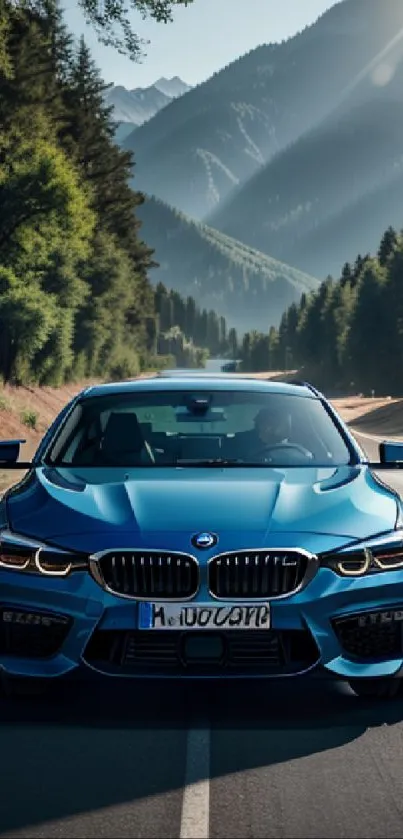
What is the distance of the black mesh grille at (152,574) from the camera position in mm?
5039

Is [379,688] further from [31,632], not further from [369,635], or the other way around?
[31,632]

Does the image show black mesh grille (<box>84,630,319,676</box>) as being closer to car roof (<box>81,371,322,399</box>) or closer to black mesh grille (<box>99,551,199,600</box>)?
black mesh grille (<box>99,551,199,600</box>)

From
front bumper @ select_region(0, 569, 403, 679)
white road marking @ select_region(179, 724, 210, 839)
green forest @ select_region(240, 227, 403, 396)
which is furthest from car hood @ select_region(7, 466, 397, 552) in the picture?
green forest @ select_region(240, 227, 403, 396)

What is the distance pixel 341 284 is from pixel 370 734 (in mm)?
146742

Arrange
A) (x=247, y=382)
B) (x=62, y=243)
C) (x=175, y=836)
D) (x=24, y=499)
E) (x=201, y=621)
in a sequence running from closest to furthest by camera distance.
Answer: (x=175, y=836) → (x=201, y=621) → (x=24, y=499) → (x=247, y=382) → (x=62, y=243)

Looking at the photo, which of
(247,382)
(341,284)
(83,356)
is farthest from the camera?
(341,284)

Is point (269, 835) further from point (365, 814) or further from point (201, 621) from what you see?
point (201, 621)

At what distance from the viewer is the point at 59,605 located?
511 centimetres

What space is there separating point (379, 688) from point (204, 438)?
2.05 m

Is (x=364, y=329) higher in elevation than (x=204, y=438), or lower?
higher

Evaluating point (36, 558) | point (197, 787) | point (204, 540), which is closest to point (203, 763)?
point (197, 787)

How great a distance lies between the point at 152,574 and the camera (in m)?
5.06

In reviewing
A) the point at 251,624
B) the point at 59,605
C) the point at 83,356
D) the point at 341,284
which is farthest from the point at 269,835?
the point at 341,284

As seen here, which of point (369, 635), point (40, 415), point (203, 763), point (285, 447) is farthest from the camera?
point (40, 415)
